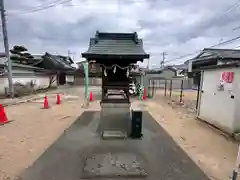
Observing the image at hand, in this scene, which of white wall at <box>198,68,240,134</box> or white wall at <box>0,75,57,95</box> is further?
white wall at <box>0,75,57,95</box>

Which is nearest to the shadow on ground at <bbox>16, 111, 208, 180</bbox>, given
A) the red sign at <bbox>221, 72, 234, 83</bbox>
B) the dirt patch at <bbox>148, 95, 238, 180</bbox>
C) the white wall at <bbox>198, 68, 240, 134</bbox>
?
the dirt patch at <bbox>148, 95, 238, 180</bbox>

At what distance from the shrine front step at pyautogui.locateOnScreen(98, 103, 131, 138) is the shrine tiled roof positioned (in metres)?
1.73

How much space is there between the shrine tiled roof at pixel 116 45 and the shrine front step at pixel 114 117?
173cm

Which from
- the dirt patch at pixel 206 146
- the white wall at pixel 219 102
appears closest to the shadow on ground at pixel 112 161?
the dirt patch at pixel 206 146

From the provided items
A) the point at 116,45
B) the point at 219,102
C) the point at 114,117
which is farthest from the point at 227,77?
the point at 114,117

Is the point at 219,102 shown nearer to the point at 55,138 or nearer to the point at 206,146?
the point at 206,146

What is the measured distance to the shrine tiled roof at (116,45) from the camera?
507 centimetres

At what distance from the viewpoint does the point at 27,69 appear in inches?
765

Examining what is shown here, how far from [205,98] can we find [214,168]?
4.49 metres

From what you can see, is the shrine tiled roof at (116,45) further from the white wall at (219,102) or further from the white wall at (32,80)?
the white wall at (32,80)

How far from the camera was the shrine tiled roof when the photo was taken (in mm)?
5070

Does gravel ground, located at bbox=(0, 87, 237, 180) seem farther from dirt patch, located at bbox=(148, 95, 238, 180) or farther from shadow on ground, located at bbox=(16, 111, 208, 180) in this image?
shadow on ground, located at bbox=(16, 111, 208, 180)

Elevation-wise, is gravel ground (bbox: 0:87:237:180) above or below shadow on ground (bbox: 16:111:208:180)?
below

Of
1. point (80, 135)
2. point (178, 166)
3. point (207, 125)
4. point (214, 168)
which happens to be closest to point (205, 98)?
point (207, 125)
